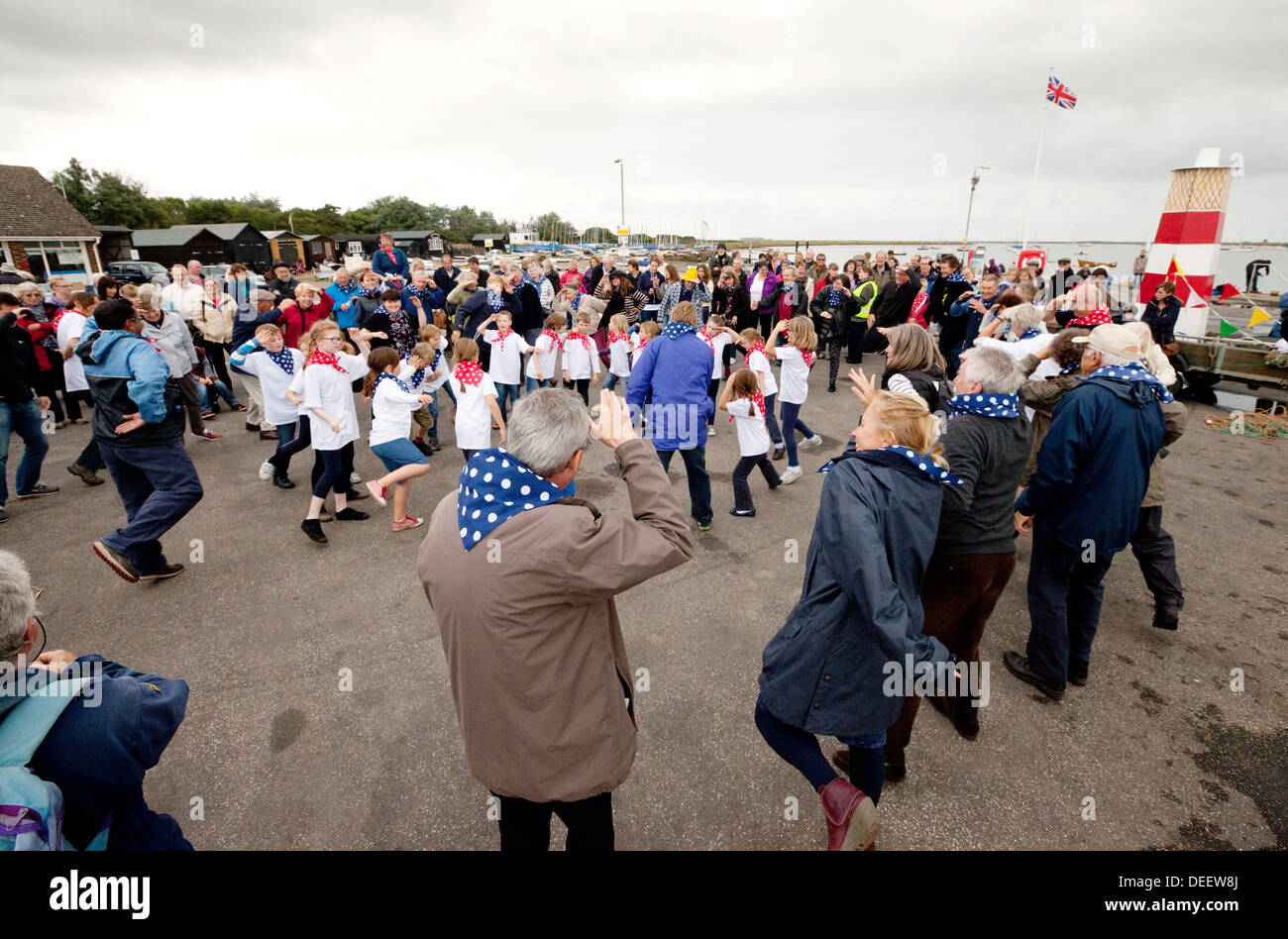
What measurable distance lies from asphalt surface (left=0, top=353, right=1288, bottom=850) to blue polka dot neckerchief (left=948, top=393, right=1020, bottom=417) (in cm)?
185

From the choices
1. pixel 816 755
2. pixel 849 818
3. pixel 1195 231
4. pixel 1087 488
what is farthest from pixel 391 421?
pixel 1195 231

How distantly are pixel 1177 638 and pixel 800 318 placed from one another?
14.3 ft

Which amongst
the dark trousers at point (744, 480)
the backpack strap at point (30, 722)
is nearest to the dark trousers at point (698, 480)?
the dark trousers at point (744, 480)

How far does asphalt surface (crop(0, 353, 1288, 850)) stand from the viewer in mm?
2822

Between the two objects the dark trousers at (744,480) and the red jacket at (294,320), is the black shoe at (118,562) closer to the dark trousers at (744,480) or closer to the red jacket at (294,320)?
the red jacket at (294,320)

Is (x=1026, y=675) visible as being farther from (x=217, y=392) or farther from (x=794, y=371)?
(x=217, y=392)

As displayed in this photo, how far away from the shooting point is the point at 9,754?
1341mm

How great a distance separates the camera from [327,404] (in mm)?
5434

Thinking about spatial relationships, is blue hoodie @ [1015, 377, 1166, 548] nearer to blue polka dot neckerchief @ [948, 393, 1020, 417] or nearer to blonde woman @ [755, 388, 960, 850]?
blue polka dot neckerchief @ [948, 393, 1020, 417]

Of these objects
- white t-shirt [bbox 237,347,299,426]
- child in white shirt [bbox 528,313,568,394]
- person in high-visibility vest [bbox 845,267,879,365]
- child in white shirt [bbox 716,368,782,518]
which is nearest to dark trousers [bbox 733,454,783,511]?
child in white shirt [bbox 716,368,782,518]

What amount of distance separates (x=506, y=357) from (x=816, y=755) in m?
6.48

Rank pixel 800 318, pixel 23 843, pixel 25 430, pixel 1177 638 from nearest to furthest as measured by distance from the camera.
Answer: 1. pixel 23 843
2. pixel 1177 638
3. pixel 25 430
4. pixel 800 318
